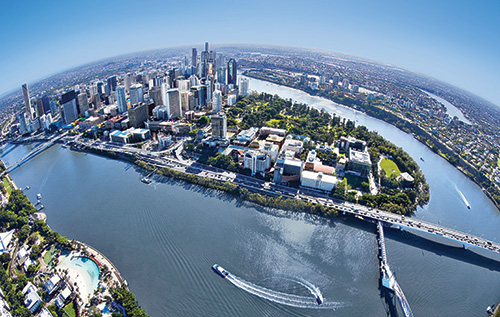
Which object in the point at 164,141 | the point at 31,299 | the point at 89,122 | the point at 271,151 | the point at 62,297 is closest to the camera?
the point at 31,299

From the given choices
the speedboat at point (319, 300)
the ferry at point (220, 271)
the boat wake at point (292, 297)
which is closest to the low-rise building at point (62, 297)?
the ferry at point (220, 271)

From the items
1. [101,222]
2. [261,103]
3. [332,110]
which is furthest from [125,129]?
[332,110]

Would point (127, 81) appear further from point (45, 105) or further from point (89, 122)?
point (89, 122)

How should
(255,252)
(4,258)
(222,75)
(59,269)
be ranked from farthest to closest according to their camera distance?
(222,75) < (255,252) < (4,258) < (59,269)

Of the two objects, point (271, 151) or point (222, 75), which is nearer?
point (271, 151)

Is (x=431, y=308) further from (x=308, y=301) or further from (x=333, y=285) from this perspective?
(x=308, y=301)

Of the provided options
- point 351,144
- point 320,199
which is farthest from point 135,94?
point 320,199

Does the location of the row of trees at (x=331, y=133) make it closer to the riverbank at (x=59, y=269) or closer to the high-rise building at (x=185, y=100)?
the high-rise building at (x=185, y=100)
